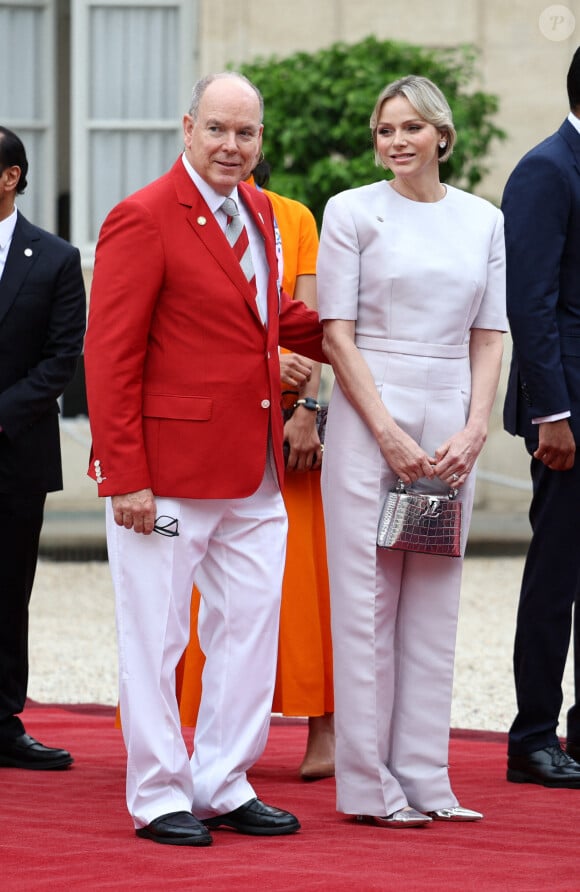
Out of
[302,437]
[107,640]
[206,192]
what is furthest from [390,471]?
[107,640]

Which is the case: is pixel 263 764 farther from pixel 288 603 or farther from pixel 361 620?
pixel 361 620

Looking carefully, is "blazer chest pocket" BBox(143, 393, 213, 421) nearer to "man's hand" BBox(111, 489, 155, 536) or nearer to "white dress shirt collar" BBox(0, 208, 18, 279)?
"man's hand" BBox(111, 489, 155, 536)

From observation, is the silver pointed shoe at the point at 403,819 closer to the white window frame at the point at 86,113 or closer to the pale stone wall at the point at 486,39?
the pale stone wall at the point at 486,39

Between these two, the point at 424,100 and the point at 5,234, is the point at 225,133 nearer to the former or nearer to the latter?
the point at 424,100

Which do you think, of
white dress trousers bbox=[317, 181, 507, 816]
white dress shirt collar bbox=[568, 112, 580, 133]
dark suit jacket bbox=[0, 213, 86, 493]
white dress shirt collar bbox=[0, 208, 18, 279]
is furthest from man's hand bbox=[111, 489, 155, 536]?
white dress shirt collar bbox=[568, 112, 580, 133]

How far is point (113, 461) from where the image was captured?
148 inches

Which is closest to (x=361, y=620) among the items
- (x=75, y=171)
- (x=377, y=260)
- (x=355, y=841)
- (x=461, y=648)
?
(x=355, y=841)

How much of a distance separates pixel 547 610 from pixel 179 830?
1.35m

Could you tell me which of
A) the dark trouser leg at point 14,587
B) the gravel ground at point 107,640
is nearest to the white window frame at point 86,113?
the gravel ground at point 107,640

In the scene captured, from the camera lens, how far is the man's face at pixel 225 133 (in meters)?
3.84

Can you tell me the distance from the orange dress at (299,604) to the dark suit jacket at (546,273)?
0.59 m

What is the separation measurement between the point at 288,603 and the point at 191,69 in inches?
315

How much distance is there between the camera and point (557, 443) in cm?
456

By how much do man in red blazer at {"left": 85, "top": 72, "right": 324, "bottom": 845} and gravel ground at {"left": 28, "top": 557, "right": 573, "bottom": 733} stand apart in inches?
86.5
